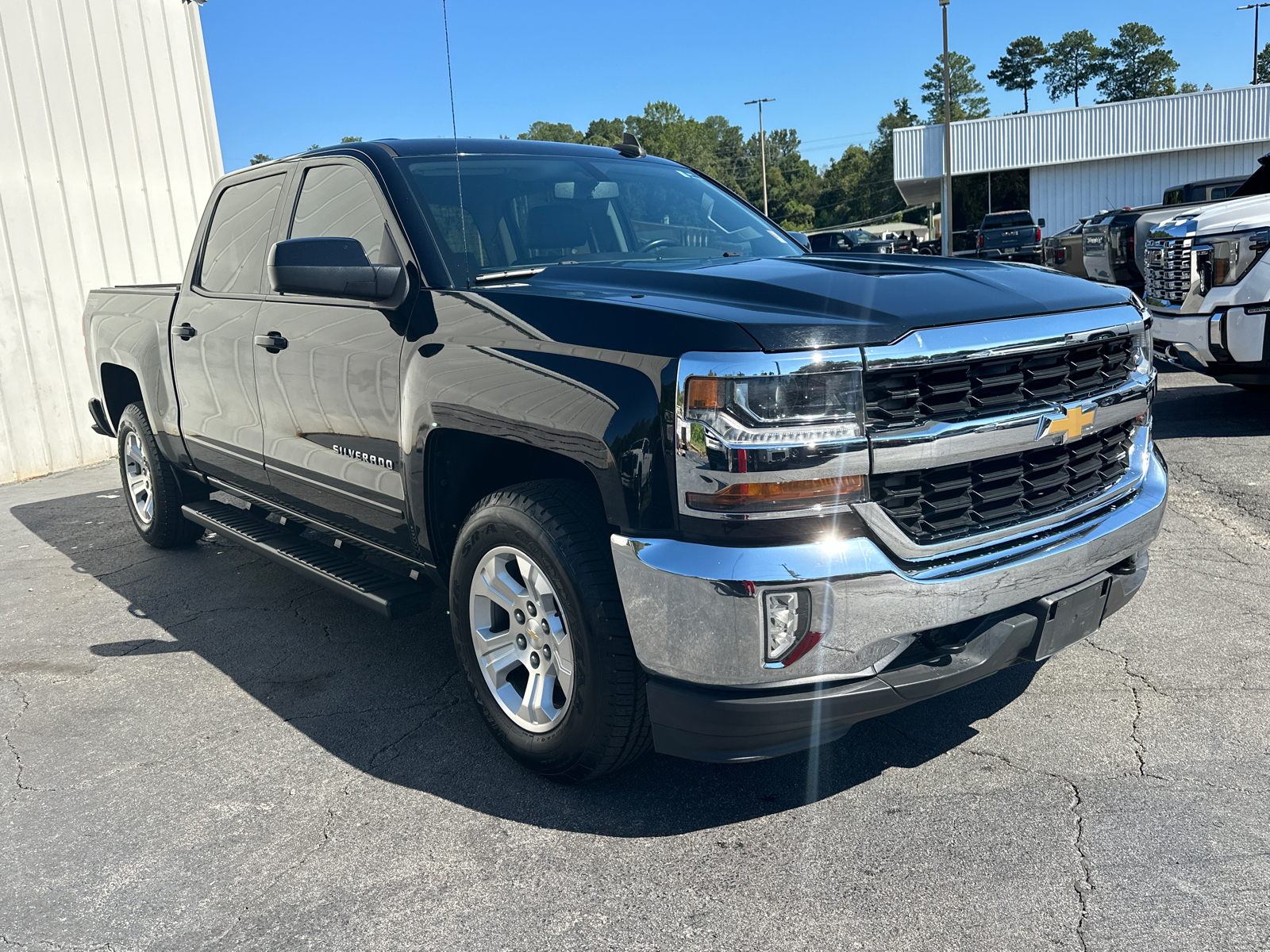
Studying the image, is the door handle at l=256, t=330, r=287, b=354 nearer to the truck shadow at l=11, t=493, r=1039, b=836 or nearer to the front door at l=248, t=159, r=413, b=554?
the front door at l=248, t=159, r=413, b=554

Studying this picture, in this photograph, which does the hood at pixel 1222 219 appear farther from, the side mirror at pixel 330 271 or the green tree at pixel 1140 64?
the green tree at pixel 1140 64

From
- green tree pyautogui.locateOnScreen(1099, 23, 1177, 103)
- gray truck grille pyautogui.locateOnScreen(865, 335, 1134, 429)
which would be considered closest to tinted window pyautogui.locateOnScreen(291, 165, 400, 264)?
gray truck grille pyautogui.locateOnScreen(865, 335, 1134, 429)

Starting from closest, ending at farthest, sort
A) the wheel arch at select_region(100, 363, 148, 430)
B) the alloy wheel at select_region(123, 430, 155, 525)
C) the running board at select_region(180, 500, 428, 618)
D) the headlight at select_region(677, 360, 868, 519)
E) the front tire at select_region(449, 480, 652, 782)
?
the headlight at select_region(677, 360, 868, 519) < the front tire at select_region(449, 480, 652, 782) < the running board at select_region(180, 500, 428, 618) < the alloy wheel at select_region(123, 430, 155, 525) < the wheel arch at select_region(100, 363, 148, 430)

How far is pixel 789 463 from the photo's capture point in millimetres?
2350

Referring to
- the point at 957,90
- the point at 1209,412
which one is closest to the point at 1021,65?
the point at 957,90

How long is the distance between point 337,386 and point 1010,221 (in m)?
29.5

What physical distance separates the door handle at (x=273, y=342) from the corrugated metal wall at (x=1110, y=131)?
35.9 meters

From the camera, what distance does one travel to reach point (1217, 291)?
21.7ft

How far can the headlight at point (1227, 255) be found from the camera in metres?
6.48

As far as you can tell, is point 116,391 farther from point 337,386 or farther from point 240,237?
point 337,386

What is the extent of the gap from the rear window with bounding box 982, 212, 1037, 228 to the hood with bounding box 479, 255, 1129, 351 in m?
28.7

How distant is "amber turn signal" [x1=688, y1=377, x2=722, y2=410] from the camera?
7.77 ft

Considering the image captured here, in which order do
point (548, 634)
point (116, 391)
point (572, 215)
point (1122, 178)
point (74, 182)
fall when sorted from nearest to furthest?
point (548, 634) → point (572, 215) → point (116, 391) → point (74, 182) → point (1122, 178)

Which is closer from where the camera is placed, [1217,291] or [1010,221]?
[1217,291]
